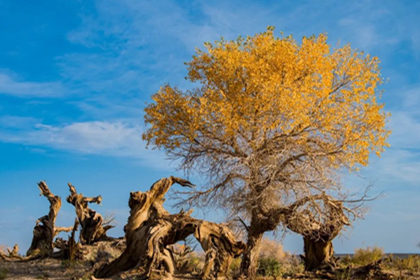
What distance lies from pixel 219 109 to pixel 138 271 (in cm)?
645

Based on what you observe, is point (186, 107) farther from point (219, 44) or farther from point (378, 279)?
point (378, 279)

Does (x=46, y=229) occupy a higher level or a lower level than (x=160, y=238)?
higher

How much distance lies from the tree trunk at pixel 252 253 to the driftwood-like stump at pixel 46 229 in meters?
9.47

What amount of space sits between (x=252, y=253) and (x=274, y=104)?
19.4 ft

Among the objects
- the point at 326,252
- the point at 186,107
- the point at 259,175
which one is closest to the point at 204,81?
the point at 186,107

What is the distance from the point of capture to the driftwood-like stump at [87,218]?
71.7 feet

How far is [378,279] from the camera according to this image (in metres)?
17.1

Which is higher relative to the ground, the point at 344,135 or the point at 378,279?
the point at 344,135

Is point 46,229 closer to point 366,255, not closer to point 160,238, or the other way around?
point 160,238

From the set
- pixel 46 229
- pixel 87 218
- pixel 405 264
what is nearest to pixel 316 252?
pixel 405 264

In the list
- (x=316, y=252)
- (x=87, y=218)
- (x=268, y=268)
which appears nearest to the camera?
(x=268, y=268)

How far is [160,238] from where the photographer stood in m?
14.4

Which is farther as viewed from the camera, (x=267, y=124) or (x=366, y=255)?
(x=366, y=255)

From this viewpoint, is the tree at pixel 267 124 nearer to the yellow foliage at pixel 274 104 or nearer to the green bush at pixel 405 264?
the yellow foliage at pixel 274 104
